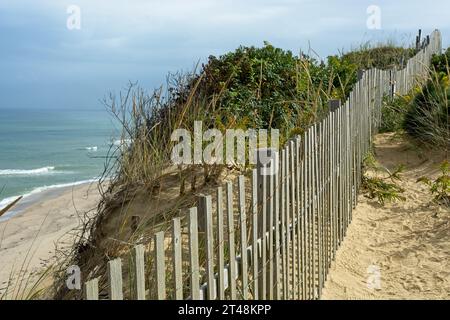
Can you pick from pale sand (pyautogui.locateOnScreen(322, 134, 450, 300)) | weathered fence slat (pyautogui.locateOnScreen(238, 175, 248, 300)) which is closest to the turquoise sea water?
pale sand (pyautogui.locateOnScreen(322, 134, 450, 300))

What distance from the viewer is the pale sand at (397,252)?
16.8ft

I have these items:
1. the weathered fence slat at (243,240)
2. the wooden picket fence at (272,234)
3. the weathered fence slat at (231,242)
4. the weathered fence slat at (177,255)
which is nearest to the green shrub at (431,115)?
the wooden picket fence at (272,234)

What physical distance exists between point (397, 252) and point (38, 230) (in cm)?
863

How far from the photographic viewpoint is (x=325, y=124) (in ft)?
16.7

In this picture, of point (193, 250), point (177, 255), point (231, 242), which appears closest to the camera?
point (177, 255)

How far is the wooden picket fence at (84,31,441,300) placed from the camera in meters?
2.58

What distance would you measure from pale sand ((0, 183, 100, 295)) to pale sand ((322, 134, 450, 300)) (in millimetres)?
4649

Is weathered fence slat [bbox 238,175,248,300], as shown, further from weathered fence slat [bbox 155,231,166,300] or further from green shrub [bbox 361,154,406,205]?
green shrub [bbox 361,154,406,205]

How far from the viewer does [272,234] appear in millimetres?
3697

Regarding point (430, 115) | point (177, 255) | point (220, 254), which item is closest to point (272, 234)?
point (220, 254)

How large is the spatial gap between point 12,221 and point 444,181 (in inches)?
494

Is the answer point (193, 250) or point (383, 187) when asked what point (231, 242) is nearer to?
point (193, 250)

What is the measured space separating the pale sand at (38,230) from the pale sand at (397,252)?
4.65 m

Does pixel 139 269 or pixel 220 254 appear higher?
pixel 139 269
